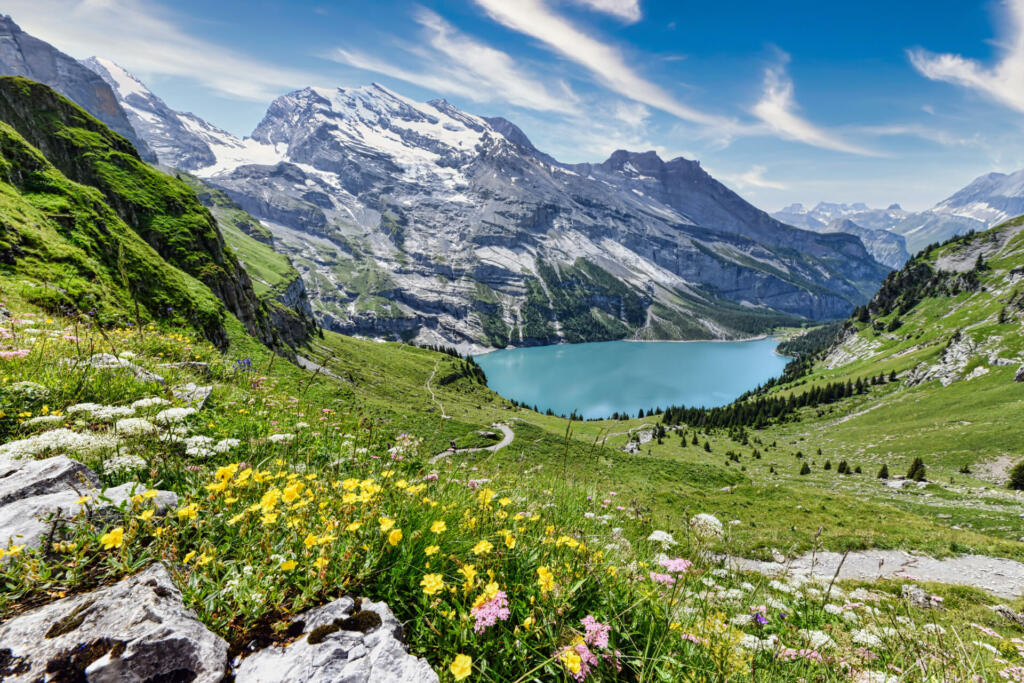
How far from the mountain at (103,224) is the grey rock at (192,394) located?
294cm

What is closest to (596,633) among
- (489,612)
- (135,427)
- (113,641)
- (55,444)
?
(489,612)

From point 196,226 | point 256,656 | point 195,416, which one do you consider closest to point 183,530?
point 256,656

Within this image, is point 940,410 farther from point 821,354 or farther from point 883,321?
point 821,354

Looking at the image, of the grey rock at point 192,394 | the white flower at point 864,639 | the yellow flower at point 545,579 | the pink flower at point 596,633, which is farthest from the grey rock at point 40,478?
the white flower at point 864,639

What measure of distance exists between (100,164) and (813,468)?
98.1 metres

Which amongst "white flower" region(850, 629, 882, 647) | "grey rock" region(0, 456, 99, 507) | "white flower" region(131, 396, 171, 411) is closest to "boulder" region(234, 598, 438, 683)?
"grey rock" region(0, 456, 99, 507)

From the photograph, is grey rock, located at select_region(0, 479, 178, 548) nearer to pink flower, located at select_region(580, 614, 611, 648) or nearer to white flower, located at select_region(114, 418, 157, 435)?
white flower, located at select_region(114, 418, 157, 435)

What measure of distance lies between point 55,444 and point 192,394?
3.47 meters

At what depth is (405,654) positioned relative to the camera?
2.68m

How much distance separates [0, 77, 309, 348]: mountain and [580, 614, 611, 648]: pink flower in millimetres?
6896

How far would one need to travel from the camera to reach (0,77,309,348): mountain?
68.8 feet

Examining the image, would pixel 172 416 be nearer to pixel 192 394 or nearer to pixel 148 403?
pixel 148 403

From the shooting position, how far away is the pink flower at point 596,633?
112 inches

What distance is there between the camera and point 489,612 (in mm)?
2832
